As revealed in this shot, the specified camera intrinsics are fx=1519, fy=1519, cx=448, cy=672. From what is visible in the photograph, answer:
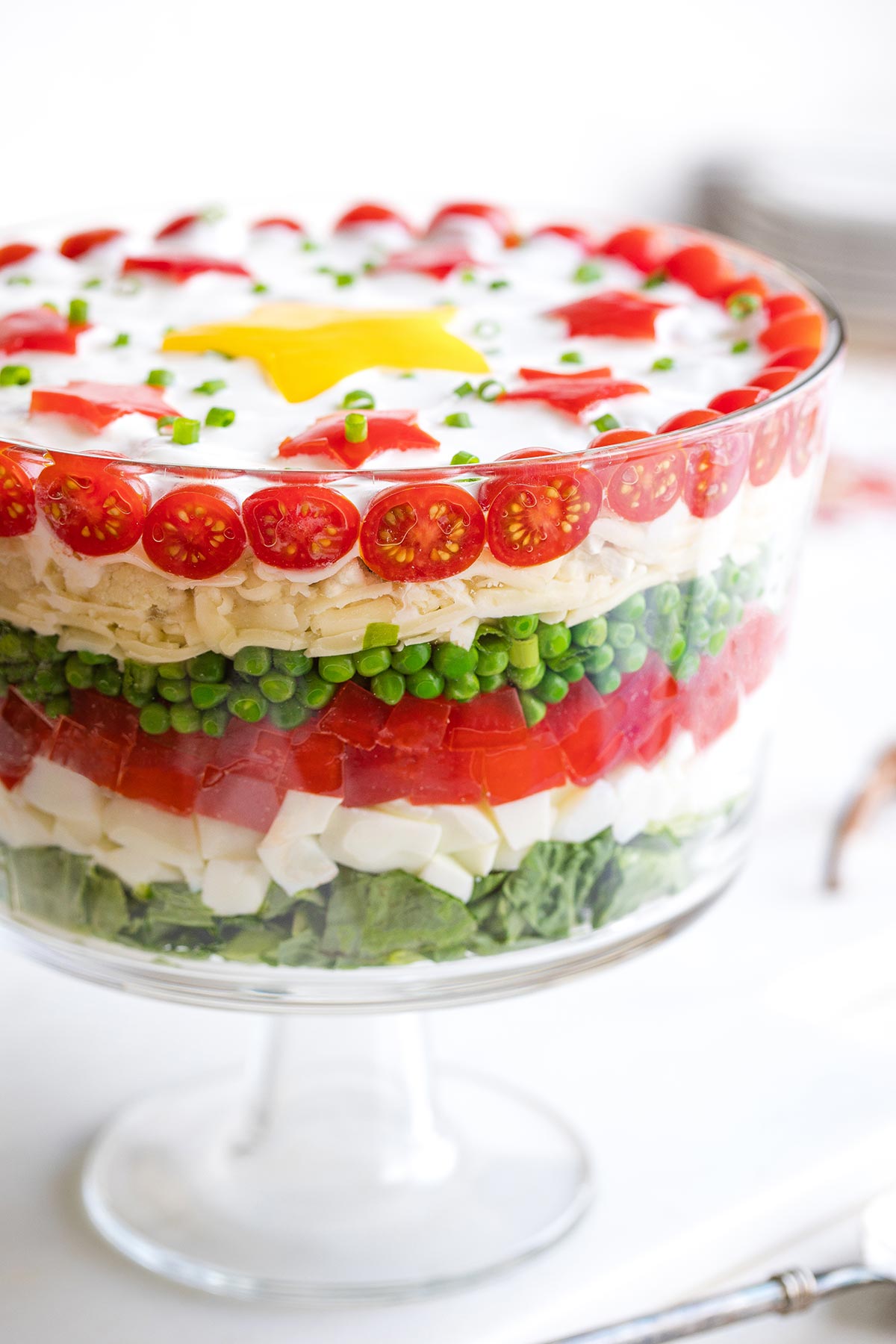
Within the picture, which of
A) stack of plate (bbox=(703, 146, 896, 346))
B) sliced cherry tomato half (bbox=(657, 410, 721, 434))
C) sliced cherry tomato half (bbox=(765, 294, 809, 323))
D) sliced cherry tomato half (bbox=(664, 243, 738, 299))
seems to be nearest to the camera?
sliced cherry tomato half (bbox=(657, 410, 721, 434))

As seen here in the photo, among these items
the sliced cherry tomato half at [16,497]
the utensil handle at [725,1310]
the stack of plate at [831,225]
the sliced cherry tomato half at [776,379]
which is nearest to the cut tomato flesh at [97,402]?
the sliced cherry tomato half at [16,497]

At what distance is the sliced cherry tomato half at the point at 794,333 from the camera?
92 centimetres

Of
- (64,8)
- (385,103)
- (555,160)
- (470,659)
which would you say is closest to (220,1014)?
(470,659)

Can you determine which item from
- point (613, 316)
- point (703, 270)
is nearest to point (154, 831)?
point (613, 316)

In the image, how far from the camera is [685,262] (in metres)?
1.09

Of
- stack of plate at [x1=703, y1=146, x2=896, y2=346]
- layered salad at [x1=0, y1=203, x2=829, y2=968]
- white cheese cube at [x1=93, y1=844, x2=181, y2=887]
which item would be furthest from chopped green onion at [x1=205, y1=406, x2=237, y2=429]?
stack of plate at [x1=703, y1=146, x2=896, y2=346]

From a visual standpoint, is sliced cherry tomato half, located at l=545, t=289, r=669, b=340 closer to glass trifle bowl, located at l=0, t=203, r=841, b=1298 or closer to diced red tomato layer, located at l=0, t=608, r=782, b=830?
glass trifle bowl, located at l=0, t=203, r=841, b=1298

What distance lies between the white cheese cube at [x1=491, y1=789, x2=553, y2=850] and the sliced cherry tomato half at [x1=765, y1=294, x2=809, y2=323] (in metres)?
0.40

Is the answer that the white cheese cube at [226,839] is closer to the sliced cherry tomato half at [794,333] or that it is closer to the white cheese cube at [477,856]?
the white cheese cube at [477,856]

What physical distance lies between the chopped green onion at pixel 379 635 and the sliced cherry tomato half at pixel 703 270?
501 millimetres

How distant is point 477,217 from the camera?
122 centimetres

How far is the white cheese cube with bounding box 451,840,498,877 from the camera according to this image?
0.74 m

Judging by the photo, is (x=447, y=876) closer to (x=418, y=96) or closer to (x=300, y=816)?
(x=300, y=816)

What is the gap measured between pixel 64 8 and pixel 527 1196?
4.49 ft
